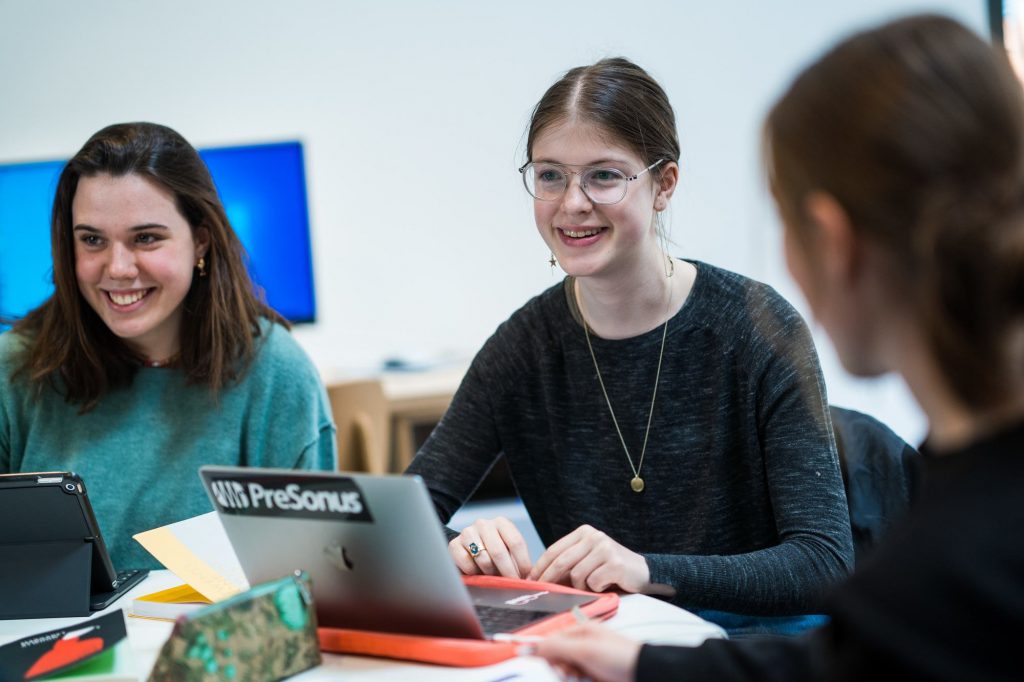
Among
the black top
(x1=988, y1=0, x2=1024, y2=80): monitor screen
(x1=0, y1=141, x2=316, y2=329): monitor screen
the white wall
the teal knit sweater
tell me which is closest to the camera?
the black top

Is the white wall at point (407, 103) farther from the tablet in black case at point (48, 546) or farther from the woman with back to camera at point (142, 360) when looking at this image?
the tablet in black case at point (48, 546)

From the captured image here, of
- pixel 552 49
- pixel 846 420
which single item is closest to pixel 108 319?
pixel 846 420

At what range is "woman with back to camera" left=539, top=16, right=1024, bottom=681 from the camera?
0.69 m

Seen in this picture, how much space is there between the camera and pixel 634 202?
5.26 ft

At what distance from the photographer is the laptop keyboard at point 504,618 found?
1.12 m

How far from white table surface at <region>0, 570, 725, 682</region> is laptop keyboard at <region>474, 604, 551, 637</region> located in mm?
46

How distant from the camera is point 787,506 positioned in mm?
1449

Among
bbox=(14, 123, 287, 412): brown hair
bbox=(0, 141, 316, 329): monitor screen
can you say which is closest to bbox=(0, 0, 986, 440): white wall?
bbox=(0, 141, 316, 329): monitor screen

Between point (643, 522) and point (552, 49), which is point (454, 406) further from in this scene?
point (552, 49)

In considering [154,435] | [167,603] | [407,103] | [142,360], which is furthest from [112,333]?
[407,103]

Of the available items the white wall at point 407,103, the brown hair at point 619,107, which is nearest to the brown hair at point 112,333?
the brown hair at point 619,107

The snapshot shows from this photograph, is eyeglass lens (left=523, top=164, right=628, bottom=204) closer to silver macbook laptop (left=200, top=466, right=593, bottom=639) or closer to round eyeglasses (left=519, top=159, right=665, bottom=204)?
round eyeglasses (left=519, top=159, right=665, bottom=204)

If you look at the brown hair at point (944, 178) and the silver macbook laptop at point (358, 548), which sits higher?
the brown hair at point (944, 178)

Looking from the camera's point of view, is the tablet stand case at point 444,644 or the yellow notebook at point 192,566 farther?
the yellow notebook at point 192,566
